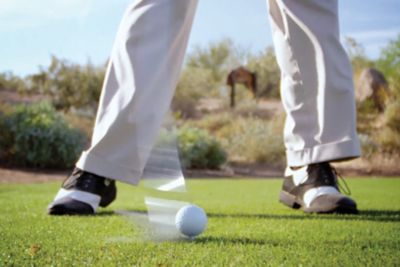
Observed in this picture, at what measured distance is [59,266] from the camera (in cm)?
154

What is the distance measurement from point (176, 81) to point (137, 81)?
22cm

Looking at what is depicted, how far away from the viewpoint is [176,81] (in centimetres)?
266

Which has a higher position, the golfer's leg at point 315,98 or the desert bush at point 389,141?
the golfer's leg at point 315,98

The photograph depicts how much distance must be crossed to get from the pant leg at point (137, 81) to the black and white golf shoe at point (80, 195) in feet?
0.46

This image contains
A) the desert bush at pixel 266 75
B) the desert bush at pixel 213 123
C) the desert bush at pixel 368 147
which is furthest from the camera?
the desert bush at pixel 266 75

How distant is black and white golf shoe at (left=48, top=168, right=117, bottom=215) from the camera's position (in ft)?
9.12

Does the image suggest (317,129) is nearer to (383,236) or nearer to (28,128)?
(383,236)

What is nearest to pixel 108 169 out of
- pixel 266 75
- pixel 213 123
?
pixel 213 123

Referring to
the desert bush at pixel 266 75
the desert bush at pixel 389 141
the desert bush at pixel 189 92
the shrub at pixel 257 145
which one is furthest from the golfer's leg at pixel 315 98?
the desert bush at pixel 266 75

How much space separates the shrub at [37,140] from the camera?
8.80 metres

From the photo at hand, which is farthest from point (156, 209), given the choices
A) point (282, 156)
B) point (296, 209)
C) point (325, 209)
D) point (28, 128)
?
point (282, 156)

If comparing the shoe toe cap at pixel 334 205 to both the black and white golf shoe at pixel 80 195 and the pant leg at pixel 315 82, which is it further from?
the black and white golf shoe at pixel 80 195

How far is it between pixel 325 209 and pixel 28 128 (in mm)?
7173

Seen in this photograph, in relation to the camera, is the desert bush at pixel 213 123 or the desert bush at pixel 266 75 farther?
the desert bush at pixel 266 75
